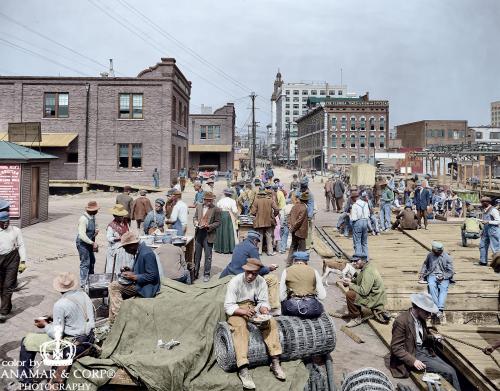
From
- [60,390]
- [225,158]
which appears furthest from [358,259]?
[225,158]

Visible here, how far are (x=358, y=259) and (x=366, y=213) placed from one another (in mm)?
3908

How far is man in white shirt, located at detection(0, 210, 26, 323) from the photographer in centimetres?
790

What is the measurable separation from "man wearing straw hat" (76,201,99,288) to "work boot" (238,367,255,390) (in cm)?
471

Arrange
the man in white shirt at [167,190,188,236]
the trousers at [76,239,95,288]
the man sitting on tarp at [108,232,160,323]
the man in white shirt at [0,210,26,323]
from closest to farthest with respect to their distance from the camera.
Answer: the man sitting on tarp at [108,232,160,323]
the man in white shirt at [0,210,26,323]
the trousers at [76,239,95,288]
the man in white shirt at [167,190,188,236]

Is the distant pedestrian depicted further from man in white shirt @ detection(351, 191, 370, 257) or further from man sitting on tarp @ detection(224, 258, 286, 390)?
man sitting on tarp @ detection(224, 258, 286, 390)

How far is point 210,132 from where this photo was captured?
55.8 m

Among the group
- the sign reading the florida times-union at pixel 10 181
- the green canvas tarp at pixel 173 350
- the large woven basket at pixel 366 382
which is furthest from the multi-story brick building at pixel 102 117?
the large woven basket at pixel 366 382

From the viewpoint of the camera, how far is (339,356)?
698 cm

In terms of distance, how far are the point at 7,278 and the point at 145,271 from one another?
292 centimetres

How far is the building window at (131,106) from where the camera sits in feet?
112

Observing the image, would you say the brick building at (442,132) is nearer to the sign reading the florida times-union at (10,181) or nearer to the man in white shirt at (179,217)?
the sign reading the florida times-union at (10,181)

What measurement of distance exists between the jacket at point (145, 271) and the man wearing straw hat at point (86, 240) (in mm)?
2556

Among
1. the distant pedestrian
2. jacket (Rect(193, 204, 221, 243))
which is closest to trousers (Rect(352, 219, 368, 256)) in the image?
jacket (Rect(193, 204, 221, 243))

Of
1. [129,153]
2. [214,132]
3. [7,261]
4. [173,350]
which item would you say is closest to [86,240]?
[7,261]
